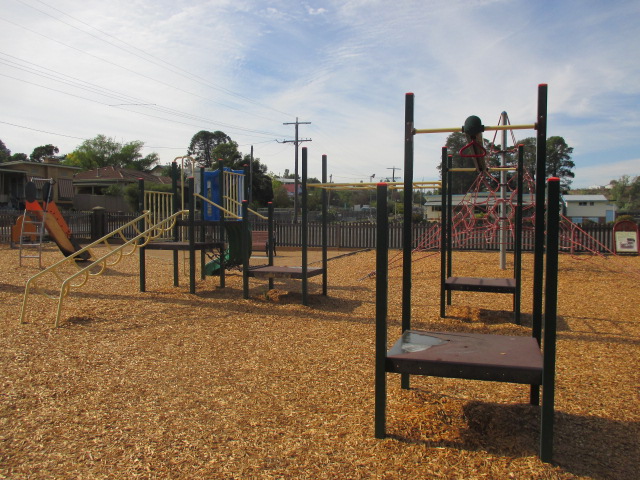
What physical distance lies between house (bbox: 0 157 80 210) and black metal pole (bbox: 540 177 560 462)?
40.2 metres

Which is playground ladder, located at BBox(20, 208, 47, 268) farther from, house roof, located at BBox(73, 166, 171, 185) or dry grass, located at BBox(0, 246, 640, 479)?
house roof, located at BBox(73, 166, 171, 185)

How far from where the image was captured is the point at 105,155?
77.5 meters

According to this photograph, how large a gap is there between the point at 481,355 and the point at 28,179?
42.2 meters

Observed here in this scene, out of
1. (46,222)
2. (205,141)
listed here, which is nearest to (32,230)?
(46,222)

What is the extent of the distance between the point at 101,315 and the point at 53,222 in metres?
7.47

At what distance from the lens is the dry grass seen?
267 cm

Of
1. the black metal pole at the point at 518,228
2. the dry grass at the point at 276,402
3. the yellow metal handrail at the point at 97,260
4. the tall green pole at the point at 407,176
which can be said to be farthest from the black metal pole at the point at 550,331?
the yellow metal handrail at the point at 97,260

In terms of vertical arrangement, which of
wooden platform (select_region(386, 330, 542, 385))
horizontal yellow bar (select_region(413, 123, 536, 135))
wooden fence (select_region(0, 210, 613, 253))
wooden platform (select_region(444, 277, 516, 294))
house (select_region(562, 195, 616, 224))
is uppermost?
house (select_region(562, 195, 616, 224))

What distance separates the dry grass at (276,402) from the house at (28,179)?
36525 mm

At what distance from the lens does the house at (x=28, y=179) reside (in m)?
39.2

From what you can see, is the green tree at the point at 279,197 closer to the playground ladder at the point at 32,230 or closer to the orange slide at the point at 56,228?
the playground ladder at the point at 32,230

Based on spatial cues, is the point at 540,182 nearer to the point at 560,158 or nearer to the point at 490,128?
the point at 490,128

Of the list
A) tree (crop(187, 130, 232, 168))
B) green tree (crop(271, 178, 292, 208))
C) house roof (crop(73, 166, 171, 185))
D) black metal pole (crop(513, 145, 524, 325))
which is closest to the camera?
black metal pole (crop(513, 145, 524, 325))

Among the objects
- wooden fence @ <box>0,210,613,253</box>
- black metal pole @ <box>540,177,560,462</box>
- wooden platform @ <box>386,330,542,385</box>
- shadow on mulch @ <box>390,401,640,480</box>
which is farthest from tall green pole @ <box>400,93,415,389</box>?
wooden fence @ <box>0,210,613,253</box>
